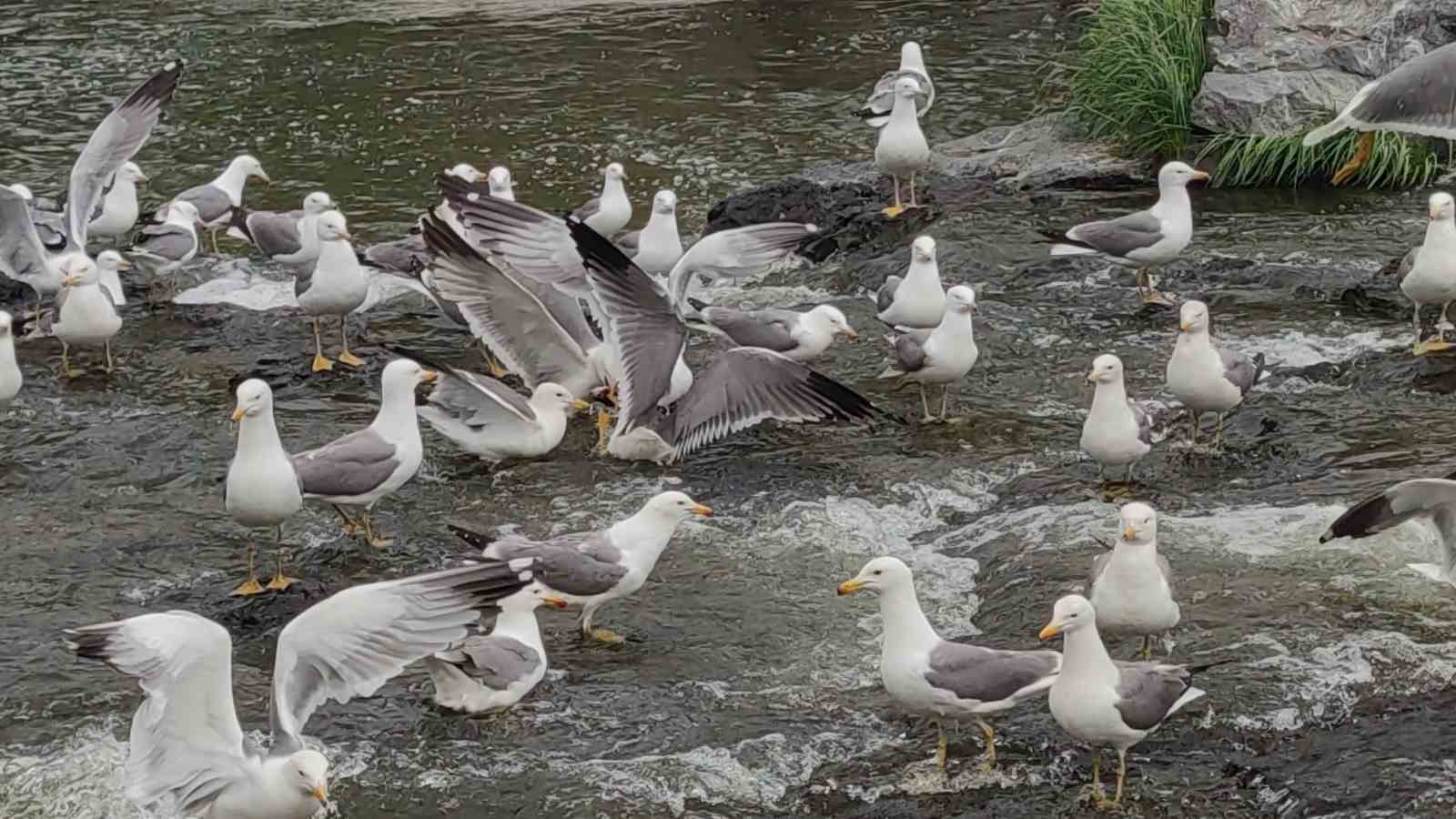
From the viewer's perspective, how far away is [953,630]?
7.30 m

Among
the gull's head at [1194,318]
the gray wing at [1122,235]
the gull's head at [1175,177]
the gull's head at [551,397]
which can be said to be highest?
the gull's head at [1194,318]

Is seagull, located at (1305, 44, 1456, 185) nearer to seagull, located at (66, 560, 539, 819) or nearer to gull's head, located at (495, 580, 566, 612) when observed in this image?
gull's head, located at (495, 580, 566, 612)

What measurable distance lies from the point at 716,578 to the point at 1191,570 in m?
1.90

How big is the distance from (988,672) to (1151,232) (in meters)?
5.04

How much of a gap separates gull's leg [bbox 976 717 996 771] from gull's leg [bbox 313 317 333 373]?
534 centimetres

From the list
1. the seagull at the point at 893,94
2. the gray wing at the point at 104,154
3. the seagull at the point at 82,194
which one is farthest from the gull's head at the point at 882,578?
the gray wing at the point at 104,154

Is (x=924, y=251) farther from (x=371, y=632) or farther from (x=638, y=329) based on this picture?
(x=371, y=632)

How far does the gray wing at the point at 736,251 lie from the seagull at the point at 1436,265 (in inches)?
119

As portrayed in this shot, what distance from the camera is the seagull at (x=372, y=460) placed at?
26.1 feet

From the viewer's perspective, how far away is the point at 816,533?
8.32 meters

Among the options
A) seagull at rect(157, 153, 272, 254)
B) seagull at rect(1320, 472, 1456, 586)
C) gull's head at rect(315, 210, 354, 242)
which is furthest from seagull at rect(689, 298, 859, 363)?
seagull at rect(157, 153, 272, 254)

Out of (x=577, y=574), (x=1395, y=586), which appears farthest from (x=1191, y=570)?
(x=577, y=574)

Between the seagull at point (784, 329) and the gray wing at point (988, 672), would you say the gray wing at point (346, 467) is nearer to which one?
the seagull at point (784, 329)

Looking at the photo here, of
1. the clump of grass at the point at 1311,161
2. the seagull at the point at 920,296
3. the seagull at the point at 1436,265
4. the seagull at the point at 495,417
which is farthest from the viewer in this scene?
the clump of grass at the point at 1311,161
